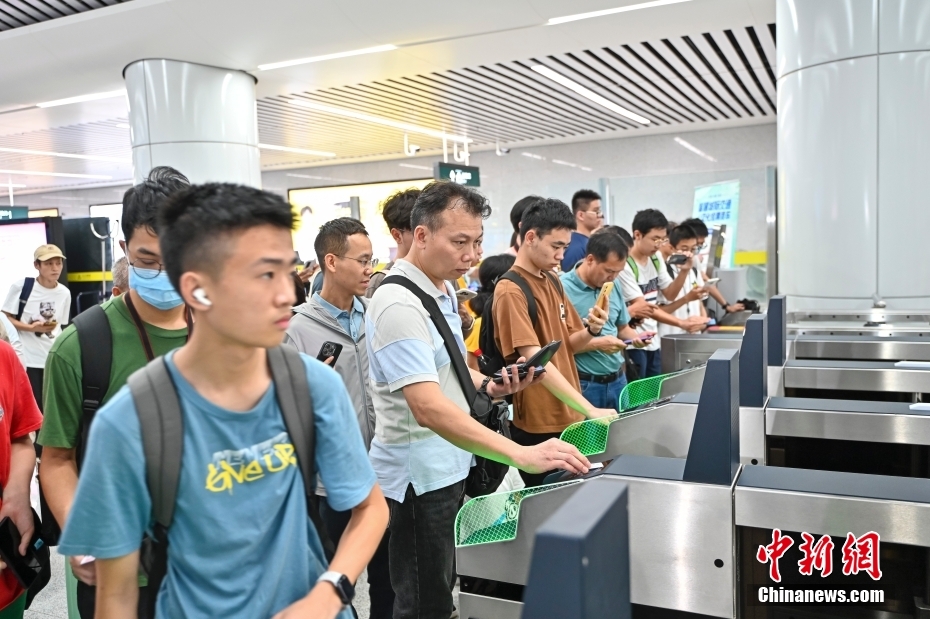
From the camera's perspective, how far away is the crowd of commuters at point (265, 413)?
1069 millimetres

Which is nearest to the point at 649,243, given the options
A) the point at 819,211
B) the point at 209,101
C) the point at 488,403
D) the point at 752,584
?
the point at 819,211

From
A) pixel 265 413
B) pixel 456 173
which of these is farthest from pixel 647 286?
pixel 456 173

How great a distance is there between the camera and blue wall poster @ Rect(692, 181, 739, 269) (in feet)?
28.6

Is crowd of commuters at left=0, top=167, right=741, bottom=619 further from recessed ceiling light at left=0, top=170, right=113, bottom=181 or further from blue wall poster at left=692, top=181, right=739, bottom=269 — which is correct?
recessed ceiling light at left=0, top=170, right=113, bottom=181

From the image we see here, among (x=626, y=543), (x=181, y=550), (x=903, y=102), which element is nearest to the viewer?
(x=626, y=543)

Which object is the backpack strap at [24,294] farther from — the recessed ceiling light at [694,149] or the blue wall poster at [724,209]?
the recessed ceiling light at [694,149]

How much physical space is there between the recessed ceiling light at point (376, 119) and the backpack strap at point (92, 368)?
8822 mm

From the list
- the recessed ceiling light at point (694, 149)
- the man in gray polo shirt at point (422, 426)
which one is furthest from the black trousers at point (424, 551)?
the recessed ceiling light at point (694, 149)

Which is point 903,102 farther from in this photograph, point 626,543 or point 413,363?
point 626,543

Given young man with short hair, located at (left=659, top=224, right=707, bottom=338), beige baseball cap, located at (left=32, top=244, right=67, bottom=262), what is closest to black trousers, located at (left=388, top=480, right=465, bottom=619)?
young man with short hair, located at (left=659, top=224, right=707, bottom=338)

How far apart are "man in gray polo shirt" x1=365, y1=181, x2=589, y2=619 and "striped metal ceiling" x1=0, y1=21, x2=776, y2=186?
5.59 meters

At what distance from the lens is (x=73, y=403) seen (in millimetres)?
1522

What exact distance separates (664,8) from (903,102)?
8.09 ft

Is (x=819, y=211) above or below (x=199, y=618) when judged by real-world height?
above
